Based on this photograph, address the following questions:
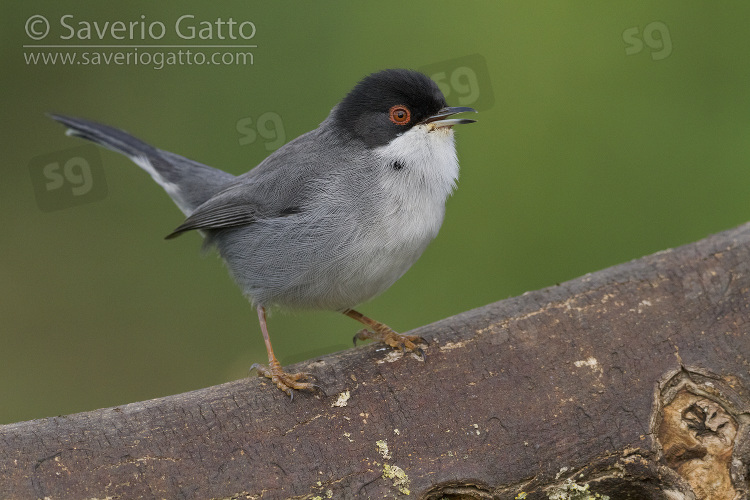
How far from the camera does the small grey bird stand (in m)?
4.15

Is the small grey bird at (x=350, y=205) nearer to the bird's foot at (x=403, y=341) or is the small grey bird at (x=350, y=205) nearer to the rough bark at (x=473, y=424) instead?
the bird's foot at (x=403, y=341)

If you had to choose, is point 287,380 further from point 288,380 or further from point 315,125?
point 315,125

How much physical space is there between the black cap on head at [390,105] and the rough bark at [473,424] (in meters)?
1.12

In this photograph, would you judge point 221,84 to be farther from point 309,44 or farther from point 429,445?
point 429,445

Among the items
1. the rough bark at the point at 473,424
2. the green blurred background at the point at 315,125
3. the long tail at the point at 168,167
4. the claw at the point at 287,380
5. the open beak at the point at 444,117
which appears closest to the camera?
the rough bark at the point at 473,424

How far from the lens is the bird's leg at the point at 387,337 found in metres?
4.16

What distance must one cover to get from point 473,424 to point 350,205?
128cm

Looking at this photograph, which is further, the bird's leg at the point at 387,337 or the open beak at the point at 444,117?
the open beak at the point at 444,117

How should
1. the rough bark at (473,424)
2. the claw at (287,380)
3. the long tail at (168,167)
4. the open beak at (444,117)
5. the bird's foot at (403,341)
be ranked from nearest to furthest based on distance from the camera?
1. the rough bark at (473,424)
2. the claw at (287,380)
3. the bird's foot at (403,341)
4. the open beak at (444,117)
5. the long tail at (168,167)

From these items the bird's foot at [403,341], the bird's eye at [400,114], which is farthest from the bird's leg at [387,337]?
the bird's eye at [400,114]

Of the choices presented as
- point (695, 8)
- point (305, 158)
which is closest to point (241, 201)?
point (305, 158)

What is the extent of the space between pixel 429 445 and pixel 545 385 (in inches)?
26.5

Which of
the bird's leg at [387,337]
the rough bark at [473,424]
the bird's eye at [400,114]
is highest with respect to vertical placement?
the bird's eye at [400,114]

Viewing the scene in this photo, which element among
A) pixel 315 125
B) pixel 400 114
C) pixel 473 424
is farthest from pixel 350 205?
pixel 315 125
